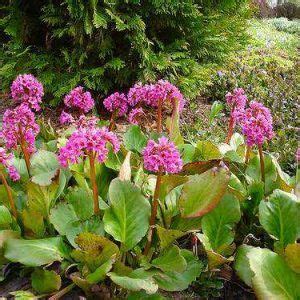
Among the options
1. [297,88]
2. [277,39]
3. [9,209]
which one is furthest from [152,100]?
[277,39]

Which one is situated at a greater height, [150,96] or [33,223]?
[150,96]

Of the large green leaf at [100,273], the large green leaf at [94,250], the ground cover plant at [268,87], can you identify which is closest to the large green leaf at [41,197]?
the large green leaf at [94,250]

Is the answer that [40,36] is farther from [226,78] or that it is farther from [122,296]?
[122,296]

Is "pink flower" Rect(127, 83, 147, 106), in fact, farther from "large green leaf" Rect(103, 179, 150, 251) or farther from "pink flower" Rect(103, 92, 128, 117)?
"large green leaf" Rect(103, 179, 150, 251)

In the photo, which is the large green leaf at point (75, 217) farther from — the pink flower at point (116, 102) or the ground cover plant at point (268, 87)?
the ground cover plant at point (268, 87)

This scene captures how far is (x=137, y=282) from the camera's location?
5.78 ft

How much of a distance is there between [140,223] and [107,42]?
2.79m

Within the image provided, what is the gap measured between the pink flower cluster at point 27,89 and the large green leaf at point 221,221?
43.1 inches

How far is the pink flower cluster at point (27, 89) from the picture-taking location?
2.45 metres

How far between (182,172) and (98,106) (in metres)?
2.50

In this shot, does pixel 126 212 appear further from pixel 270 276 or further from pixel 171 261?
pixel 270 276

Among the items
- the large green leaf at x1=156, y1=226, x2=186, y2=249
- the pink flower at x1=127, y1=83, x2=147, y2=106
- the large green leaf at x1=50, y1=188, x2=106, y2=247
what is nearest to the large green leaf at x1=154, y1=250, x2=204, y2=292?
the large green leaf at x1=156, y1=226, x2=186, y2=249

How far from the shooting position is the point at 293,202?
2.09 m

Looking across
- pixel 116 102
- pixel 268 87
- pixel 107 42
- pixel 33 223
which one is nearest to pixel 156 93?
pixel 116 102
